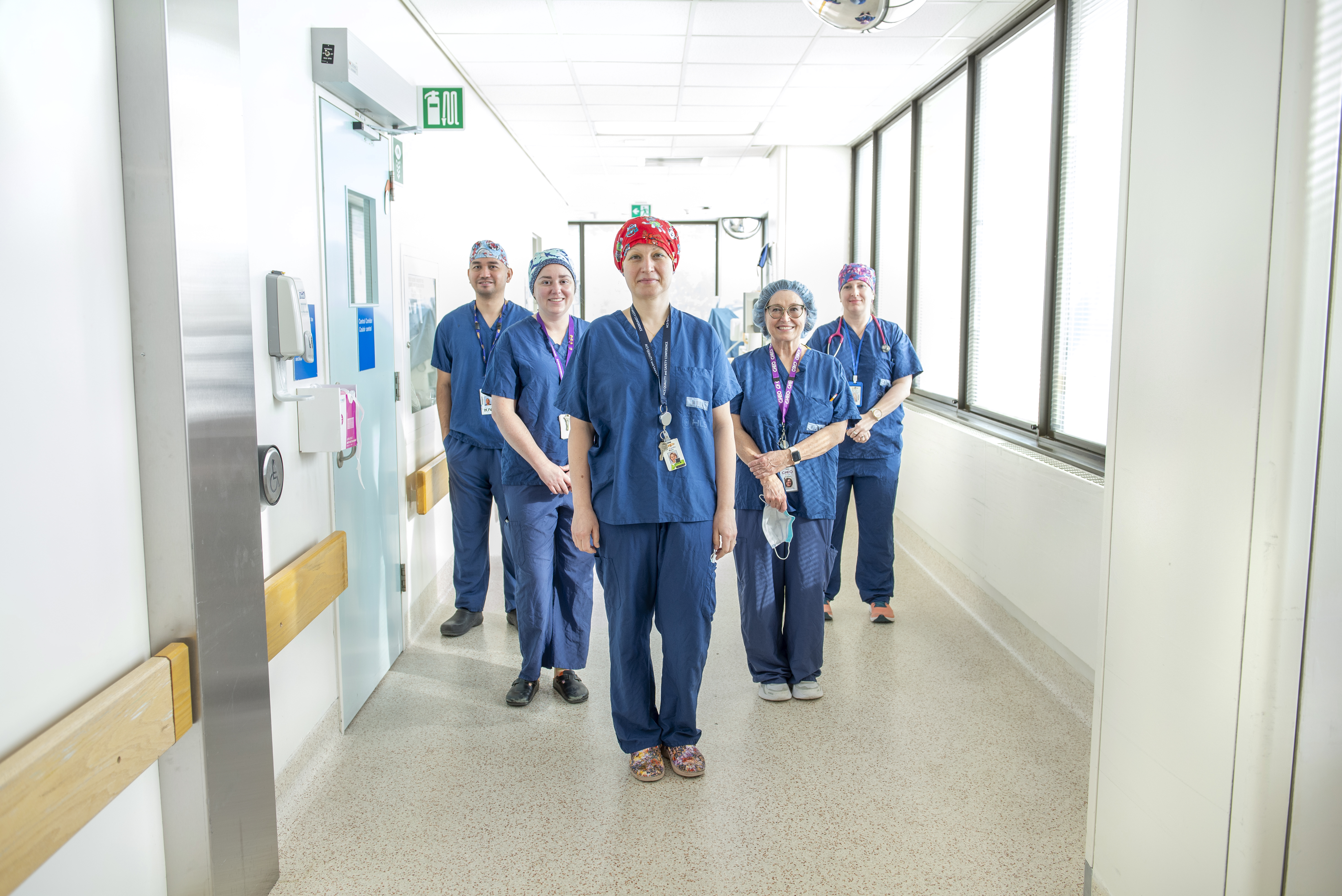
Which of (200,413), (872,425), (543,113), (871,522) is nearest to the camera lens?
(200,413)

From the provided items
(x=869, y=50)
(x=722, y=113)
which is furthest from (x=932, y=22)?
(x=722, y=113)

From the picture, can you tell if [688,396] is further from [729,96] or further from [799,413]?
[729,96]

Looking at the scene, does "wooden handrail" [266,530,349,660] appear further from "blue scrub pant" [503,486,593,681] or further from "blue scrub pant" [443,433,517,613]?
"blue scrub pant" [443,433,517,613]

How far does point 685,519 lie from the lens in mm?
2328

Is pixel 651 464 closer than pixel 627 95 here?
Yes

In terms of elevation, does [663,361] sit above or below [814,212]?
below

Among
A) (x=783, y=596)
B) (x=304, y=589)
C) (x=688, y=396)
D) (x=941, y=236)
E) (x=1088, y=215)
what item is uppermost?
(x=941, y=236)

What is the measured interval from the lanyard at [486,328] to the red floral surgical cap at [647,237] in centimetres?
117

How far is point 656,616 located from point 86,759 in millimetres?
1384

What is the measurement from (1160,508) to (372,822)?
2.00 meters

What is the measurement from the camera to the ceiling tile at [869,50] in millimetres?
4461

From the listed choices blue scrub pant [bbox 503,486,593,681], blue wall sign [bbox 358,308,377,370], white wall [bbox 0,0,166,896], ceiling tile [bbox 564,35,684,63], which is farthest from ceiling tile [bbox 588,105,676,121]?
white wall [bbox 0,0,166,896]

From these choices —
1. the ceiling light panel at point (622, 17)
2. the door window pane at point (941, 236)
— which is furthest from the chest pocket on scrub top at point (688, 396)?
the door window pane at point (941, 236)

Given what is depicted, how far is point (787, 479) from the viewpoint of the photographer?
297 cm
